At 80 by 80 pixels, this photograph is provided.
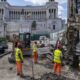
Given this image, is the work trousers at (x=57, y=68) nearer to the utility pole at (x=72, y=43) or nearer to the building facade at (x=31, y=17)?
the utility pole at (x=72, y=43)

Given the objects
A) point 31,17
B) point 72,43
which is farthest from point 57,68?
point 31,17

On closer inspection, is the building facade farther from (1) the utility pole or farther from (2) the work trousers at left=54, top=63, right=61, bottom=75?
(2) the work trousers at left=54, top=63, right=61, bottom=75

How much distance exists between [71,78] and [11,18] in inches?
4920

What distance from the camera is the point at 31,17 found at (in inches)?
5443

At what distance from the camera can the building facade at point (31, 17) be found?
12412cm

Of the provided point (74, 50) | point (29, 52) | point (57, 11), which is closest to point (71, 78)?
point (74, 50)

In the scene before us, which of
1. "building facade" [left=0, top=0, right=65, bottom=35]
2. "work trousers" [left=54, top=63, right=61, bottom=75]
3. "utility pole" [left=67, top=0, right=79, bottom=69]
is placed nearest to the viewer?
"work trousers" [left=54, top=63, right=61, bottom=75]

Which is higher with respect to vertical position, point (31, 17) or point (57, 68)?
point (31, 17)

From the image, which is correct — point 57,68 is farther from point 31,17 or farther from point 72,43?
point 31,17

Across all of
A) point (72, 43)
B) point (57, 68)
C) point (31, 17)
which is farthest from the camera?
point (31, 17)

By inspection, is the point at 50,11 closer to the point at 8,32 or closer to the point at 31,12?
the point at 31,12

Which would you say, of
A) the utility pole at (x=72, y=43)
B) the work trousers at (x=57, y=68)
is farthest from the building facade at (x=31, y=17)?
the work trousers at (x=57, y=68)

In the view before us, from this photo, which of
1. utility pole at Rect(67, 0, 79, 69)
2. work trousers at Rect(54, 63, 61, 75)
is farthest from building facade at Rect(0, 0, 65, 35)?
work trousers at Rect(54, 63, 61, 75)

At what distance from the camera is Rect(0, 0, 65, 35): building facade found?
124125mm
